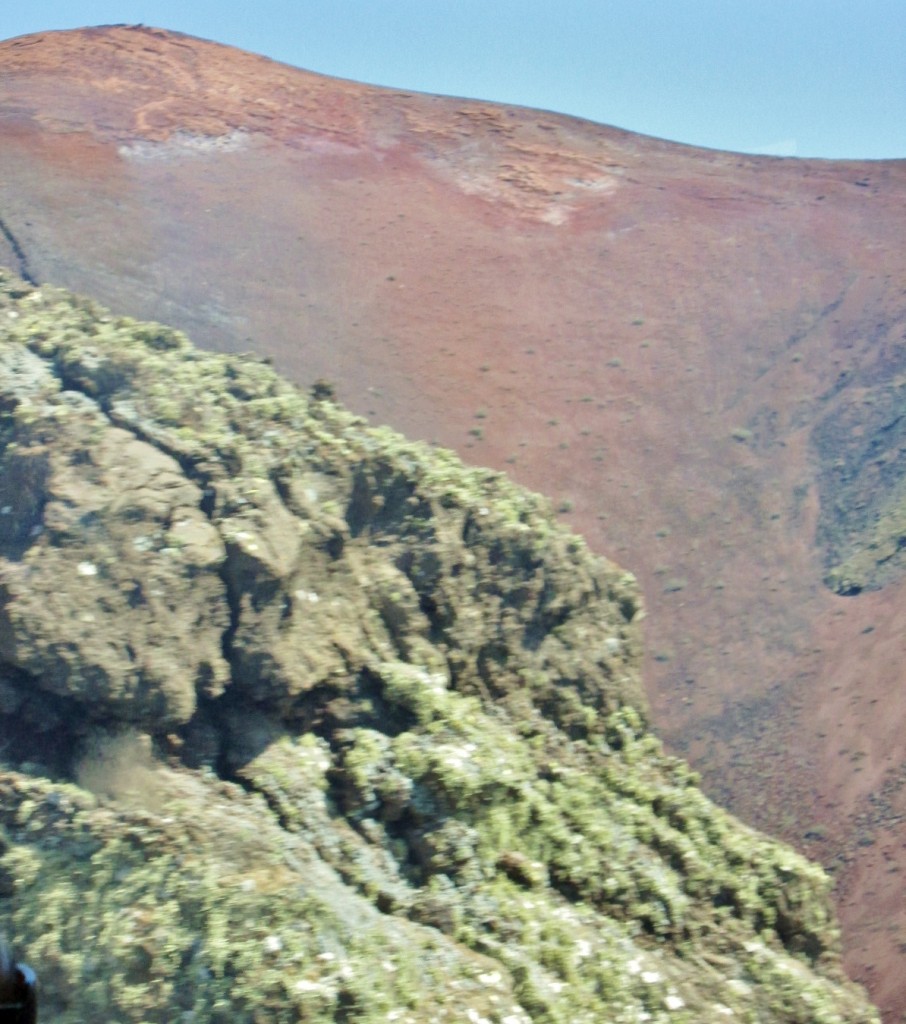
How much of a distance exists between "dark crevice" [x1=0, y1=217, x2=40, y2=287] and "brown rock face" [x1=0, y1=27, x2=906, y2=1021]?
37 millimetres

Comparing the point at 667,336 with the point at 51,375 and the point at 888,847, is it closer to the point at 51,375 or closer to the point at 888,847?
the point at 888,847

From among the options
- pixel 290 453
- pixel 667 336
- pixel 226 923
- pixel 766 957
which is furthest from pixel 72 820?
pixel 667 336

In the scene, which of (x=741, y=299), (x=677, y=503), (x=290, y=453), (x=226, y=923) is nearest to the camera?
(x=226, y=923)

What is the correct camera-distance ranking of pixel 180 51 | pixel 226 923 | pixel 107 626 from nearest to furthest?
1. pixel 226 923
2. pixel 107 626
3. pixel 180 51

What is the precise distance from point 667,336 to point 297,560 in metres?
7.18

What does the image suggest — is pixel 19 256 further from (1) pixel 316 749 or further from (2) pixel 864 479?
(2) pixel 864 479

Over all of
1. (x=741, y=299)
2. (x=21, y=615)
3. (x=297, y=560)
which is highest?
(x=741, y=299)

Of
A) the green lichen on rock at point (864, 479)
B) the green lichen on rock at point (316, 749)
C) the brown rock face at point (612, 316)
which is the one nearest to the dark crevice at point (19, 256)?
the brown rock face at point (612, 316)

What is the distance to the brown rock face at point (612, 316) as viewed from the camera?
305 inches

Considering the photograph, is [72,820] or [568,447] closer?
[72,820]

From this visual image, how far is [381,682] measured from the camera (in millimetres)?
5035

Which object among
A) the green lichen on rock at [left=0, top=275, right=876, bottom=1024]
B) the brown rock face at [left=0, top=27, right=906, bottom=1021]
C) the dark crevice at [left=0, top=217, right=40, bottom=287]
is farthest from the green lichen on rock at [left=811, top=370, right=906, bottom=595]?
the dark crevice at [left=0, top=217, right=40, bottom=287]

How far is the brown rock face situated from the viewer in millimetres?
7738

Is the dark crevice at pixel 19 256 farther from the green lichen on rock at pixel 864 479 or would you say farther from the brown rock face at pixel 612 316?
the green lichen on rock at pixel 864 479
